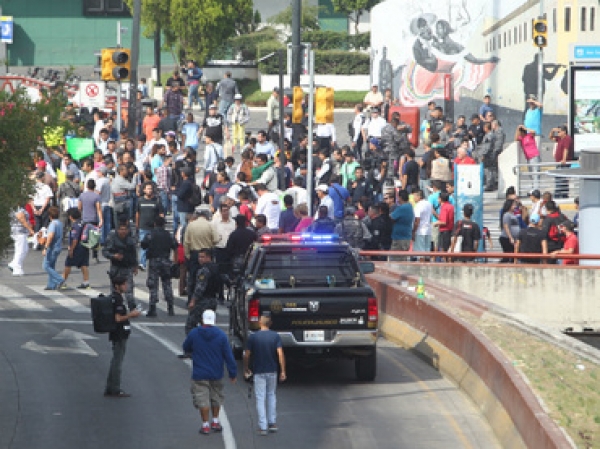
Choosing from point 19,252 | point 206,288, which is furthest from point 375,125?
point 206,288

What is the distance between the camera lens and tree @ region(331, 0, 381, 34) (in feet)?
267

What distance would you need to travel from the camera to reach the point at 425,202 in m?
28.7

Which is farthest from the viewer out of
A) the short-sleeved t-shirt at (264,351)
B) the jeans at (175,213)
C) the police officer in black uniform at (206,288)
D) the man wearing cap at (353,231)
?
the jeans at (175,213)

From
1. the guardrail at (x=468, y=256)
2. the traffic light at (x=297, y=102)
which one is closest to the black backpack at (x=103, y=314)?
the guardrail at (x=468, y=256)

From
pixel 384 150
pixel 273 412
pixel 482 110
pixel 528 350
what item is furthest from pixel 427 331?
pixel 482 110

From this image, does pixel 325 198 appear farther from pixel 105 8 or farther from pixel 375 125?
pixel 105 8

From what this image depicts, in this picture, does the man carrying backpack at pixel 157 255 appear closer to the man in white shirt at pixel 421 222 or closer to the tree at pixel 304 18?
the man in white shirt at pixel 421 222

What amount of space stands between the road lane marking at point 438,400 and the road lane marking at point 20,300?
23.7 feet

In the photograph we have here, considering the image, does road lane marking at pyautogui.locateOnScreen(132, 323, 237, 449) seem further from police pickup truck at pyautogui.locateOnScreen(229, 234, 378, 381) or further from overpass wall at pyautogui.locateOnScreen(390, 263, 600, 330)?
overpass wall at pyautogui.locateOnScreen(390, 263, 600, 330)

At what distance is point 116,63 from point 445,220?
27.7ft

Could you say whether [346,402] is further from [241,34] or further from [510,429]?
[241,34]

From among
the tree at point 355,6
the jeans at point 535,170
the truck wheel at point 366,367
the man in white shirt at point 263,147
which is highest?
the tree at point 355,6

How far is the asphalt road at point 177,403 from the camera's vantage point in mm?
16719

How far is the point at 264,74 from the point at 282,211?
1655 inches
